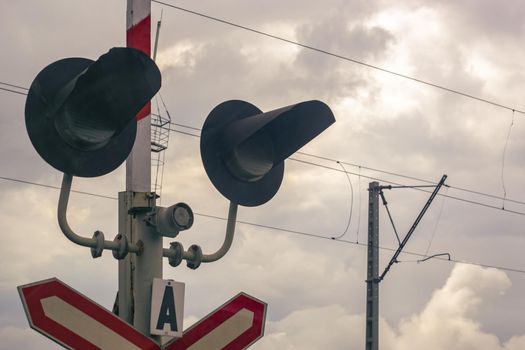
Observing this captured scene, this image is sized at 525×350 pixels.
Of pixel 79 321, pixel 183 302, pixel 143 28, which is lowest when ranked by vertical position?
pixel 79 321

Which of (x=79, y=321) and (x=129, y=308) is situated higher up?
(x=129, y=308)

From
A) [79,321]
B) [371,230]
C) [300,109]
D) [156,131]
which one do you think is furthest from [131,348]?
[371,230]

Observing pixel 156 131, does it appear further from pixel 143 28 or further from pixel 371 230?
pixel 371 230

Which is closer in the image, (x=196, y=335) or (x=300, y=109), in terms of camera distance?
(x=196, y=335)

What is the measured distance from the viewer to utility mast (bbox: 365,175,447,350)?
23312mm

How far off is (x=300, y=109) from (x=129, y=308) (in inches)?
50.4

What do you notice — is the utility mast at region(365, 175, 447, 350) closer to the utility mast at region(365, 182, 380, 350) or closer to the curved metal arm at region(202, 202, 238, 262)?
the utility mast at region(365, 182, 380, 350)

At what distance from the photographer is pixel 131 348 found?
4230 millimetres

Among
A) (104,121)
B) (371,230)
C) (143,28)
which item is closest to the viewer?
(104,121)

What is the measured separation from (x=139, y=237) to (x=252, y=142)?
2.39 feet

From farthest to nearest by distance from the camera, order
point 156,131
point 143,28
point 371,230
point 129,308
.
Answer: point 371,230, point 156,131, point 143,28, point 129,308

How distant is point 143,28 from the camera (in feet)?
17.3

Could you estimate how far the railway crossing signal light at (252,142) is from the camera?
16.2 ft

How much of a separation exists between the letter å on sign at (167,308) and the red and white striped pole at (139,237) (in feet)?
0.32
